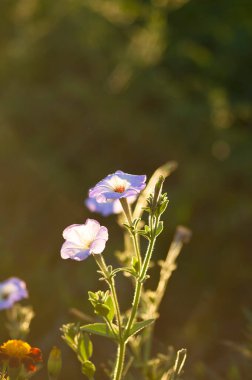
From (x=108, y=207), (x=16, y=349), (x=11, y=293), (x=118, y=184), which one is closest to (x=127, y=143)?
(x=108, y=207)

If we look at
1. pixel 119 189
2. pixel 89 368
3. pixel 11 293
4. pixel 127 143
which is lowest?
pixel 89 368

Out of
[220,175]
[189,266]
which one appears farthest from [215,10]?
[189,266]

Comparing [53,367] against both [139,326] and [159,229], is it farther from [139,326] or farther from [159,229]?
[159,229]

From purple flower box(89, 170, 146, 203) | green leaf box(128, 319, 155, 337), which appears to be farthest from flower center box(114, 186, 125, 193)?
green leaf box(128, 319, 155, 337)

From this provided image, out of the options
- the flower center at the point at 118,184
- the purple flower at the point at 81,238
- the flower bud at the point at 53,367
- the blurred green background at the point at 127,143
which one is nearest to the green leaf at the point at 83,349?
the flower bud at the point at 53,367

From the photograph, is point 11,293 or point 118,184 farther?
point 11,293
